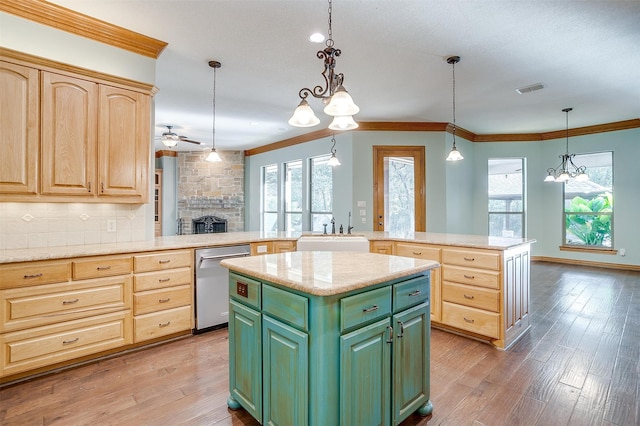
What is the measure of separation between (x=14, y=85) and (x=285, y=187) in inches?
212

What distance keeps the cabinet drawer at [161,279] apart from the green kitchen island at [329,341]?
1.31 meters

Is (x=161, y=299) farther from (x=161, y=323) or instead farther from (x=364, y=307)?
(x=364, y=307)

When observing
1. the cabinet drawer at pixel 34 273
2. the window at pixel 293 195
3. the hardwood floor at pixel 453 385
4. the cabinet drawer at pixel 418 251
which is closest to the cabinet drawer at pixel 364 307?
the hardwood floor at pixel 453 385

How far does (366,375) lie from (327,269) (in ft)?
1.82

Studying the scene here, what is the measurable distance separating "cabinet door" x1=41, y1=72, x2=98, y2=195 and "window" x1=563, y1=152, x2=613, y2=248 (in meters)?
7.84

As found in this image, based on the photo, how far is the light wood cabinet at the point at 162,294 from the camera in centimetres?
280

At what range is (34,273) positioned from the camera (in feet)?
7.63

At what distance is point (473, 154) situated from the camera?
277 inches

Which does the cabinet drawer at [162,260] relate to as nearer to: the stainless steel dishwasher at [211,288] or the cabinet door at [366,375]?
the stainless steel dishwasher at [211,288]

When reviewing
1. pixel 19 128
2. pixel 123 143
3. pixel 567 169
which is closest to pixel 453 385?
pixel 123 143

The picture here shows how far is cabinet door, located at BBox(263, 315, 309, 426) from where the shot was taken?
4.88 feet

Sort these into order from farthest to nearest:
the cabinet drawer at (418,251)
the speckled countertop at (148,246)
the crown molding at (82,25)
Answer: the cabinet drawer at (418,251) < the crown molding at (82,25) < the speckled countertop at (148,246)

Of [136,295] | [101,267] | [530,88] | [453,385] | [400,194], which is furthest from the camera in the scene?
[400,194]

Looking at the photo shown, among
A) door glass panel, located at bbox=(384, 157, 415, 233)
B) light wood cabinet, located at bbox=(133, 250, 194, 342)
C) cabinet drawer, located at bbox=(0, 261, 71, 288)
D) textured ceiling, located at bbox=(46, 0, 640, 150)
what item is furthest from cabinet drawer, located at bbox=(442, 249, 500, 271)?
cabinet drawer, located at bbox=(0, 261, 71, 288)
